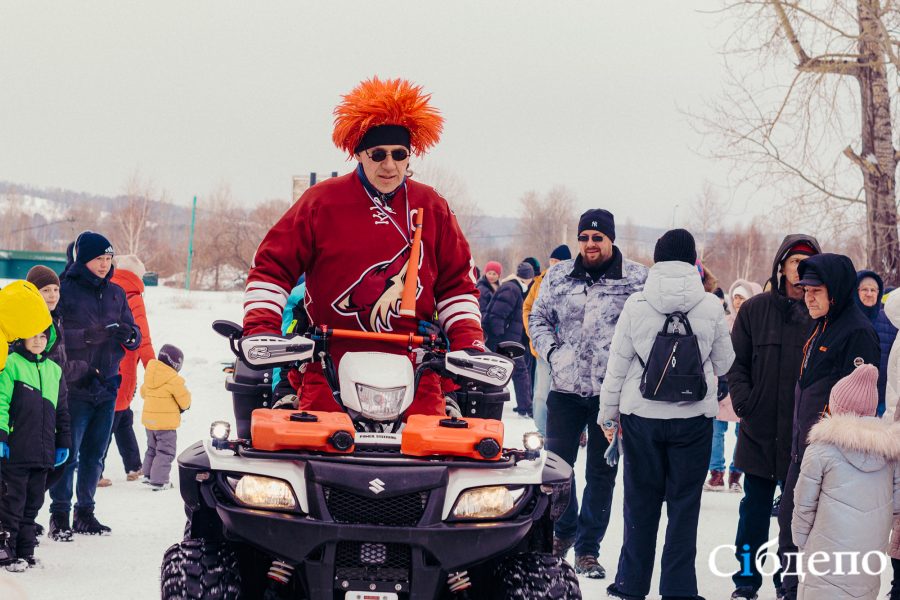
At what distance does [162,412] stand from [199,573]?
5928mm

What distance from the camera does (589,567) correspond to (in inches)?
Result: 252

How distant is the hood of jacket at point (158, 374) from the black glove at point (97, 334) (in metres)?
1.76

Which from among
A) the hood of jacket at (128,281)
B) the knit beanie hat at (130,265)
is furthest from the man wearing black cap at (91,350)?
the knit beanie hat at (130,265)

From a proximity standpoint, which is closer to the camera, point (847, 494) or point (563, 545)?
point (847, 494)

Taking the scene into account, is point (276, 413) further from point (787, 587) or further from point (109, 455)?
point (109, 455)

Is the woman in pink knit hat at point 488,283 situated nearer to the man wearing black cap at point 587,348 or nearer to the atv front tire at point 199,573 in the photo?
the man wearing black cap at point 587,348

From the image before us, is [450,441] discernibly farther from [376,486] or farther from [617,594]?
[617,594]

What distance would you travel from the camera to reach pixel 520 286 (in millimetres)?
14523

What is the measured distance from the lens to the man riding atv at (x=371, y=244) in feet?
13.7

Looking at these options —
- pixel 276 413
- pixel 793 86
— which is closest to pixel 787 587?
pixel 276 413

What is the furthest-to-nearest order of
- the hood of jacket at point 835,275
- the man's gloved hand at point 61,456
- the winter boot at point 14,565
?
the man's gloved hand at point 61,456 < the winter boot at point 14,565 < the hood of jacket at point 835,275

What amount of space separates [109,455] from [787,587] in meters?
6.94

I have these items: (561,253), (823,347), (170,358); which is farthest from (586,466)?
(561,253)

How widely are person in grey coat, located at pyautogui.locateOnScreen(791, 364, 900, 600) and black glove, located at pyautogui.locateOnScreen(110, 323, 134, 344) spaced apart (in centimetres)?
469
